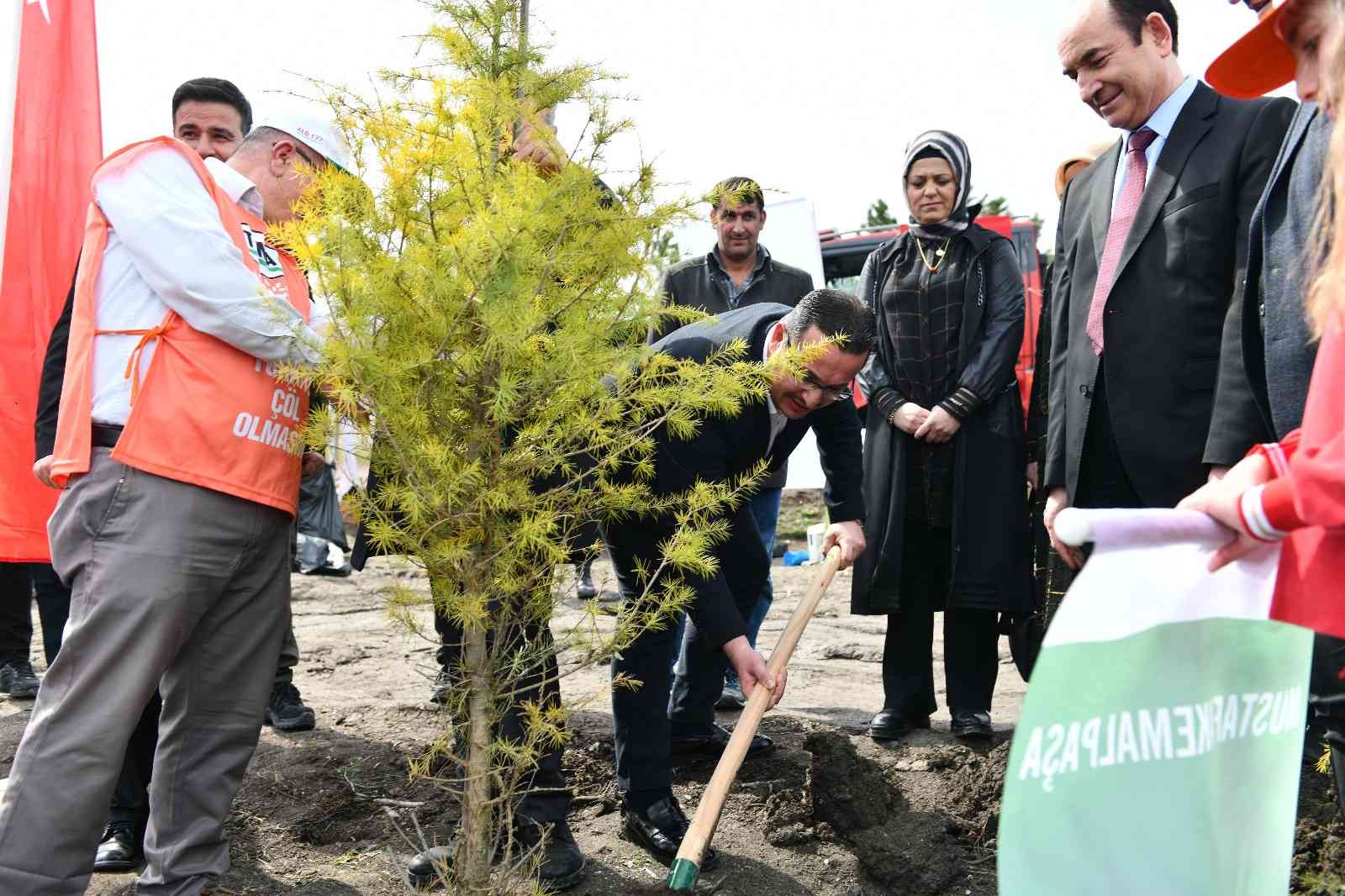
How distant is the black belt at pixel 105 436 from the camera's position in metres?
2.51

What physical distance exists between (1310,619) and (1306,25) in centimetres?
89

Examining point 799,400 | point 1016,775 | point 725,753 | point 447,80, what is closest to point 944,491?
point 799,400

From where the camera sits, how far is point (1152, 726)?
153 cm

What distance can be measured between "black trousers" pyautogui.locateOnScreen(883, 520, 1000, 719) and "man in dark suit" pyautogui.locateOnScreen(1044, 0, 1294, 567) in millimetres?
933

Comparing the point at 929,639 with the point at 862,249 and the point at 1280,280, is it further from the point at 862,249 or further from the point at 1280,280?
the point at 862,249

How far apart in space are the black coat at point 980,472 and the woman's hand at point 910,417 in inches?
2.1

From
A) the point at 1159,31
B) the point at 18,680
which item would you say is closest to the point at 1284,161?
the point at 1159,31

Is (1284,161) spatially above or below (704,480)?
above

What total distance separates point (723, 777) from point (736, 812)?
0.70m

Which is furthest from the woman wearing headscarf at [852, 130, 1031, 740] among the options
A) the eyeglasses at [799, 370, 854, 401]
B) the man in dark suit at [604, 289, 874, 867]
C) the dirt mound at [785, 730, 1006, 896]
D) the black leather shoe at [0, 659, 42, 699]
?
the black leather shoe at [0, 659, 42, 699]

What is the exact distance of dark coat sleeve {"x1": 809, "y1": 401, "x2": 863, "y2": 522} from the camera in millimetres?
3730

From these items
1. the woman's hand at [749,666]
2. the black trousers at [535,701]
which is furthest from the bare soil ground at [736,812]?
the woman's hand at [749,666]

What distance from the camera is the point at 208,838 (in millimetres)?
2705

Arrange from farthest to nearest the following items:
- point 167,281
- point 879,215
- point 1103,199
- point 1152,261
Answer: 1. point 879,215
2. point 1103,199
3. point 1152,261
4. point 167,281
